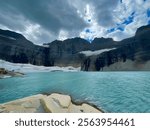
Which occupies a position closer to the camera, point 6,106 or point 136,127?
point 136,127

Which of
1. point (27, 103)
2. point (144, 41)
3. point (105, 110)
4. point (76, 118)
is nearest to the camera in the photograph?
point (76, 118)

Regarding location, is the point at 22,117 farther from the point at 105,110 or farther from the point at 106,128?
the point at 105,110

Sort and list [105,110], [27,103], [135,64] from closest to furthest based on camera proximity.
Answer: [27,103] → [105,110] → [135,64]

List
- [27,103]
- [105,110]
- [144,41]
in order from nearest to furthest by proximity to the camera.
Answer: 1. [27,103]
2. [105,110]
3. [144,41]

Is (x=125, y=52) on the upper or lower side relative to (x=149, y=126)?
upper

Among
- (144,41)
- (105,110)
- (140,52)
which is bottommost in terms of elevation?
(105,110)

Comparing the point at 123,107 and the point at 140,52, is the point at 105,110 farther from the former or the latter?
the point at 140,52

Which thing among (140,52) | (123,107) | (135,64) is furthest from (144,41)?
(123,107)

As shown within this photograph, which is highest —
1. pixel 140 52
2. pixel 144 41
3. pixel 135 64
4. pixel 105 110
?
pixel 144 41

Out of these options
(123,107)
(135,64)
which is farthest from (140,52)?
(123,107)
